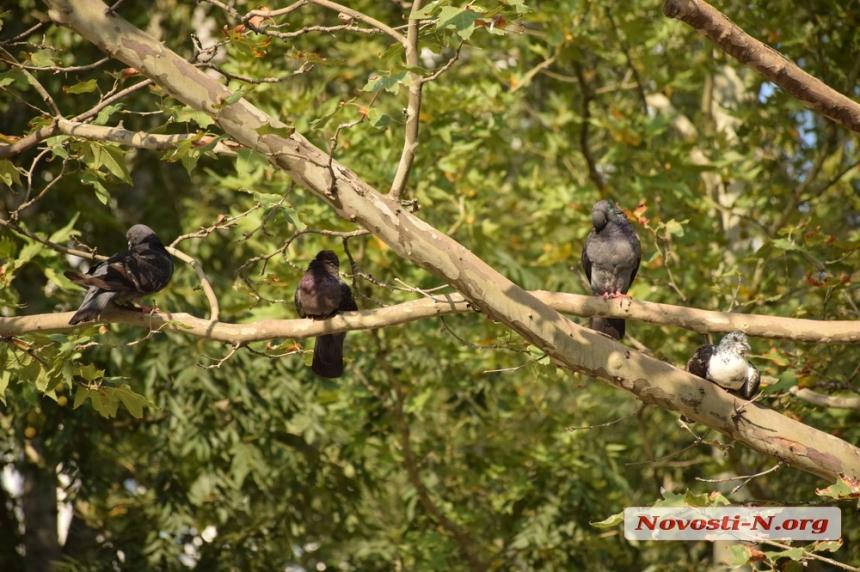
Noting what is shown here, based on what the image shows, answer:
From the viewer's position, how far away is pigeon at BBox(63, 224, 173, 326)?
11.1ft

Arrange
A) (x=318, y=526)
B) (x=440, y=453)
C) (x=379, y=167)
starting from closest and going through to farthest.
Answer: (x=379, y=167) → (x=440, y=453) → (x=318, y=526)

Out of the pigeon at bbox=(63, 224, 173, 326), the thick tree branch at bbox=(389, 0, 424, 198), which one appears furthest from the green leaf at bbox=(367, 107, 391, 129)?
the pigeon at bbox=(63, 224, 173, 326)

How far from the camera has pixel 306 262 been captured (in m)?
5.60

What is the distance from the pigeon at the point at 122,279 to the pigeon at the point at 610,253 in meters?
1.90

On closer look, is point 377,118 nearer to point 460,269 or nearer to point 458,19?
point 458,19

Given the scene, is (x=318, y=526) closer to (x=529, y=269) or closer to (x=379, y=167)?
(x=529, y=269)

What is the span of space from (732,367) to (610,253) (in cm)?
99

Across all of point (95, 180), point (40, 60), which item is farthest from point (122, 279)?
point (40, 60)

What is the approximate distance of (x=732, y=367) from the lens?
353 centimetres

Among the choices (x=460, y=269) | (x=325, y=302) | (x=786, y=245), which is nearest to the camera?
(x=460, y=269)

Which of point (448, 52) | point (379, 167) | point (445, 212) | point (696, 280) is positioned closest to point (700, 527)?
point (696, 280)

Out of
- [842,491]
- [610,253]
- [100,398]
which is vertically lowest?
[100,398]

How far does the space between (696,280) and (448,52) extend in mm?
3839

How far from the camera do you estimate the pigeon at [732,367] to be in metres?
3.54
